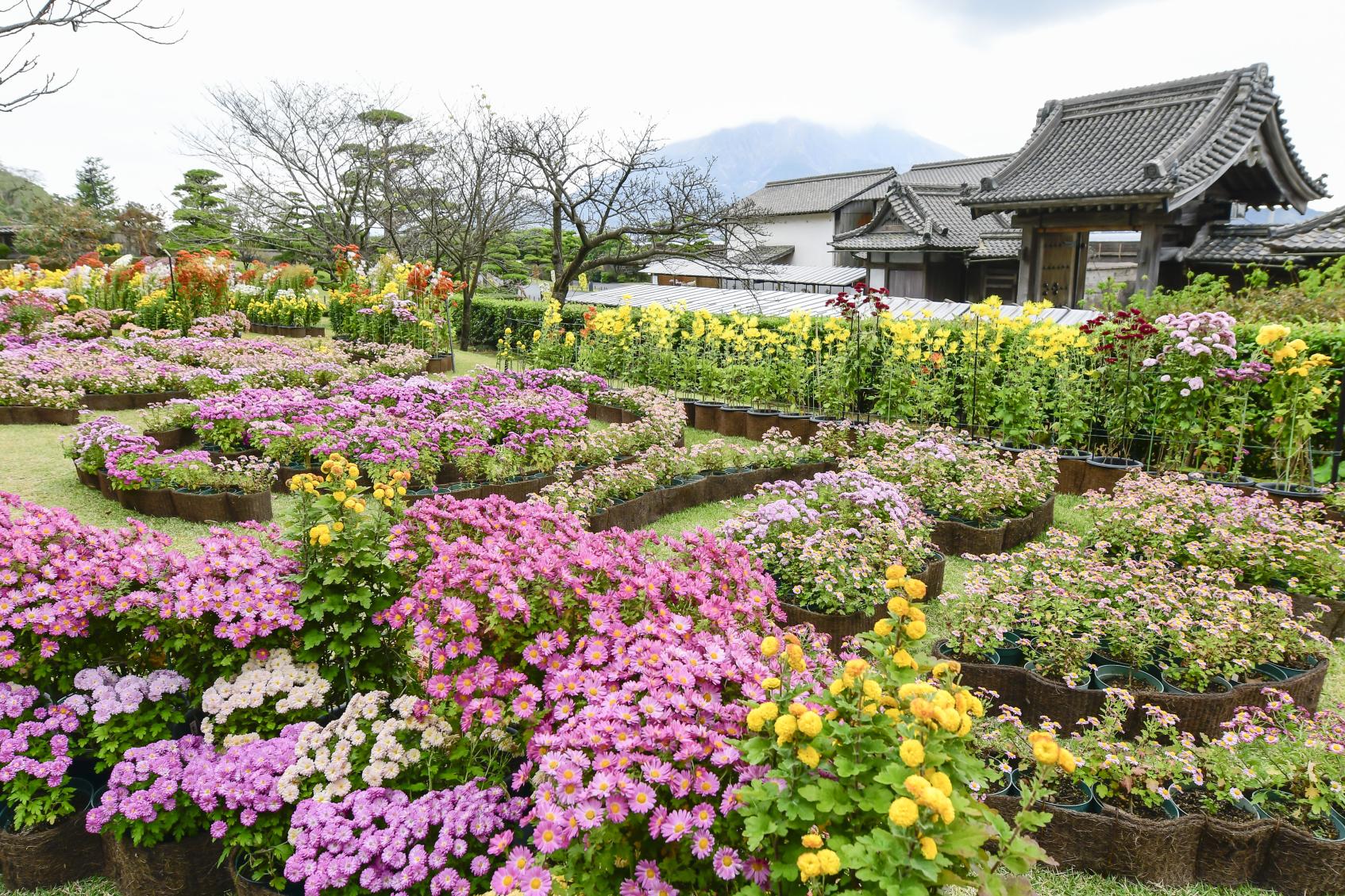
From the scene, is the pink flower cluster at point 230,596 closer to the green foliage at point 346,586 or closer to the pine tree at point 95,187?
the green foliage at point 346,586

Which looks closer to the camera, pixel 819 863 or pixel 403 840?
pixel 819 863

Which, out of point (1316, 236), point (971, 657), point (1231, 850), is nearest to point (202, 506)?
point (971, 657)

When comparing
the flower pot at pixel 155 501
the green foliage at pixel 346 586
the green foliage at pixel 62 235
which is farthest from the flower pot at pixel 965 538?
the green foliage at pixel 62 235

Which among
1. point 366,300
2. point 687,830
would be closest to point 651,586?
point 687,830

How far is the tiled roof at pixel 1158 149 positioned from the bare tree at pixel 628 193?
15.5 ft

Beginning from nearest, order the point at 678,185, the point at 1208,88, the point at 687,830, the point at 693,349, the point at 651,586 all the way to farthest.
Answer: the point at 687,830, the point at 651,586, the point at 693,349, the point at 1208,88, the point at 678,185

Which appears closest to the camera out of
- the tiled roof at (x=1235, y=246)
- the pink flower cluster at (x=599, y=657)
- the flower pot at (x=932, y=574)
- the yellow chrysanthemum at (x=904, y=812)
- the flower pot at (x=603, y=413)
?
the yellow chrysanthemum at (x=904, y=812)

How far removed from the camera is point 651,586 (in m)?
2.21

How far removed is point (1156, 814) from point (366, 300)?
12324 mm

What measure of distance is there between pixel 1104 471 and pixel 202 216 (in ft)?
102

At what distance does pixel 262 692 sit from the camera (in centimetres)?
226

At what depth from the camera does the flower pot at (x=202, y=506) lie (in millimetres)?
4922

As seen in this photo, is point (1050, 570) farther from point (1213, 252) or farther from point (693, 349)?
point (1213, 252)

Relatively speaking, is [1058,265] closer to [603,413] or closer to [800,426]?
[800,426]
